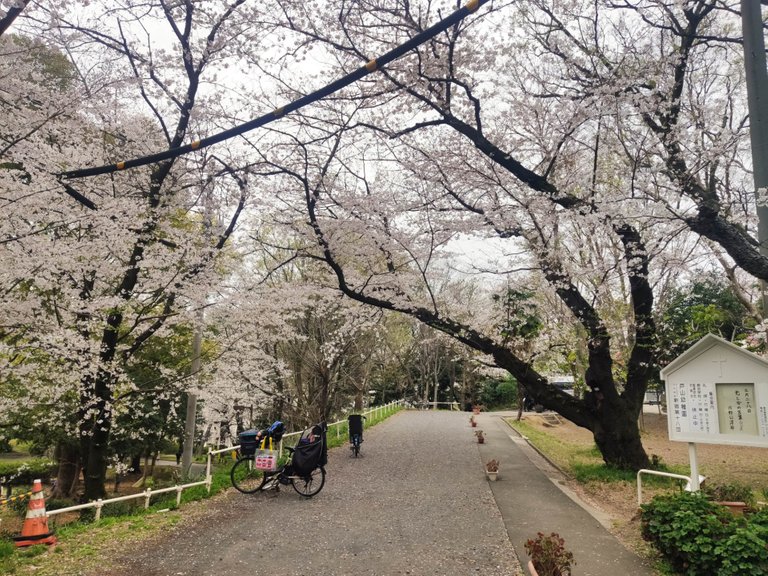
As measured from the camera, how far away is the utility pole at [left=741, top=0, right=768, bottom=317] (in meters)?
3.42

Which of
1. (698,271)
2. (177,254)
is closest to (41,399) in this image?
(177,254)

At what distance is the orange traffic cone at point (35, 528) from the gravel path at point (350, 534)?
102 centimetres

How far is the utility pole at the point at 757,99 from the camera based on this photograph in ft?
11.2

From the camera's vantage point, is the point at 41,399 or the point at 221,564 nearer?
the point at 221,564

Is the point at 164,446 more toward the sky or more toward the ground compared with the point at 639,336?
more toward the ground

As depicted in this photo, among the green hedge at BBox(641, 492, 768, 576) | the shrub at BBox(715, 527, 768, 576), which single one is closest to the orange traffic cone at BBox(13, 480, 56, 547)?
the green hedge at BBox(641, 492, 768, 576)

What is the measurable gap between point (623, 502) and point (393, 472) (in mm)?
4594

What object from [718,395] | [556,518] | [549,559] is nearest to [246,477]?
[556,518]

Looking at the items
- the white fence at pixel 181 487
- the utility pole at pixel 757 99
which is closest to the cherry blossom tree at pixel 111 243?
the white fence at pixel 181 487

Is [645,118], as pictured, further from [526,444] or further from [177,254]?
[526,444]

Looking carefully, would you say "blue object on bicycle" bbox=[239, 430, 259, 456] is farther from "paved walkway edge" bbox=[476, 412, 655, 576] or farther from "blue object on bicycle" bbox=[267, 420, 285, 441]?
"paved walkway edge" bbox=[476, 412, 655, 576]

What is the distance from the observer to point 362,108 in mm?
8805

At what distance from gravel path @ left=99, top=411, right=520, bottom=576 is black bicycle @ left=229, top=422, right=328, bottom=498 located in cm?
20

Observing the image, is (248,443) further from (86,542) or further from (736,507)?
(736,507)
